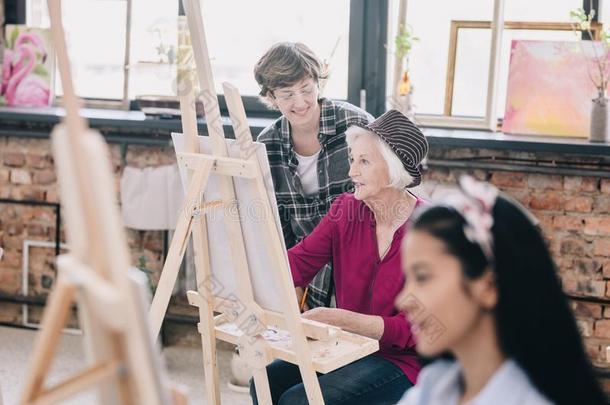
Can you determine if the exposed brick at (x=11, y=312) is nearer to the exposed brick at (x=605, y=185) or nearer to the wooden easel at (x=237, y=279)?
the wooden easel at (x=237, y=279)

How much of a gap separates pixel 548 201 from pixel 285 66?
1277mm

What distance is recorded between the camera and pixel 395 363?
2.48m

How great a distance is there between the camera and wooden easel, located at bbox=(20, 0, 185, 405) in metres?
1.28

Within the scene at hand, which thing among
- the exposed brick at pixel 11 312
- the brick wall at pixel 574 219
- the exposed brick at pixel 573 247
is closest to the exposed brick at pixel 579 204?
the brick wall at pixel 574 219

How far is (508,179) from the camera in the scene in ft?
12.1

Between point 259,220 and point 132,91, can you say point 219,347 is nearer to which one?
point 132,91

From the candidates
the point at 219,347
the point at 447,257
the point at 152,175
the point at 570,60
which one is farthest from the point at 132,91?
the point at 447,257

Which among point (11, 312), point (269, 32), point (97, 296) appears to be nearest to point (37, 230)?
point (11, 312)

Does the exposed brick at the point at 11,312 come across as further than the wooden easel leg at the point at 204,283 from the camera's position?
Yes

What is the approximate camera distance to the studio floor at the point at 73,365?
364 cm

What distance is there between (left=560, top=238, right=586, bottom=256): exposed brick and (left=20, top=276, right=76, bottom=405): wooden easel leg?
103 inches

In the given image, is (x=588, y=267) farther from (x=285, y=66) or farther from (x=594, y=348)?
(x=285, y=66)

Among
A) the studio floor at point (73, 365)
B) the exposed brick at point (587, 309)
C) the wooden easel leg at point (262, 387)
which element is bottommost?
the studio floor at point (73, 365)

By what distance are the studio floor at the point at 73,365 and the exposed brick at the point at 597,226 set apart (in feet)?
4.69
